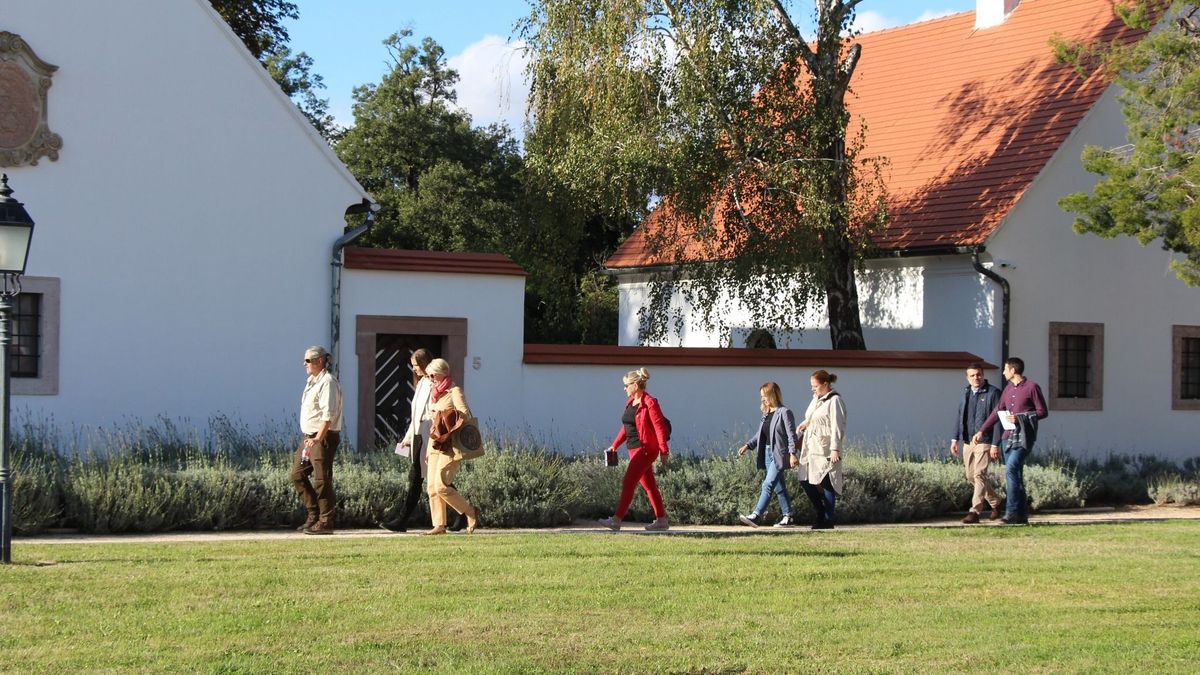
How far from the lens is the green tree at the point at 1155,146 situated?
1934 centimetres

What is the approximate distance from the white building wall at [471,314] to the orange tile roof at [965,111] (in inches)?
180

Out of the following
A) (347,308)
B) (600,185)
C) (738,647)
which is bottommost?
(738,647)

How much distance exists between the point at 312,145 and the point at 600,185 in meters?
4.50

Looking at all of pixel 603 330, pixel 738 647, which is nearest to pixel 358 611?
pixel 738 647

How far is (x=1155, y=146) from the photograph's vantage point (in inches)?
772

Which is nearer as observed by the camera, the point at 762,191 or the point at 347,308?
the point at 347,308

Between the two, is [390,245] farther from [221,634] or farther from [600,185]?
[221,634]

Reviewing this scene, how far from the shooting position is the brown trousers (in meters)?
13.7

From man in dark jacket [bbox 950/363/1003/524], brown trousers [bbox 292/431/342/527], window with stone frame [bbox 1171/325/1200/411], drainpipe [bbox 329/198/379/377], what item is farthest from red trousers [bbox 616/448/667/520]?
window with stone frame [bbox 1171/325/1200/411]

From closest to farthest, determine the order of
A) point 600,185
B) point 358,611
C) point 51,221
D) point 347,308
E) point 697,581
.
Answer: point 358,611, point 697,581, point 51,221, point 347,308, point 600,185

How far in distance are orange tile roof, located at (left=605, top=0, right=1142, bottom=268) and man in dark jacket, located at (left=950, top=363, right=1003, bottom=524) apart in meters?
7.42

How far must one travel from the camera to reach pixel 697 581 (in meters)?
11.0

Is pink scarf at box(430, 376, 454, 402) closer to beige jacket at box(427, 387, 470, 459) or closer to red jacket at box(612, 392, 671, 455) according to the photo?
beige jacket at box(427, 387, 470, 459)

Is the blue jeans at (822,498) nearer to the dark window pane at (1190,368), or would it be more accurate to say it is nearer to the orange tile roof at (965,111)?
the orange tile roof at (965,111)
